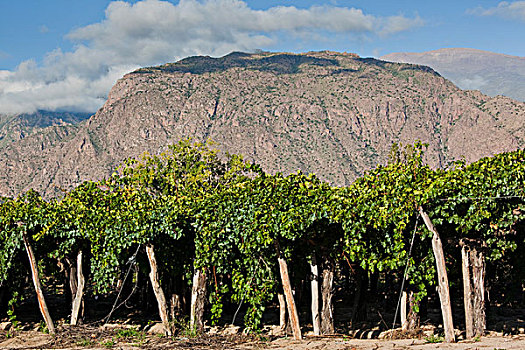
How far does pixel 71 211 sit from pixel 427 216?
779cm

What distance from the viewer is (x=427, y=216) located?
8.90m

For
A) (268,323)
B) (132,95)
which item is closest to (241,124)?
(132,95)

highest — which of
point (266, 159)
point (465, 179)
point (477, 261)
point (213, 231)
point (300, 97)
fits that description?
point (300, 97)

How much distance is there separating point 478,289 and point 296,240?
3489 millimetres

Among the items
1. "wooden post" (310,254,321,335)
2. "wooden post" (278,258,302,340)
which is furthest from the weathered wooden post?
"wooden post" (310,254,321,335)

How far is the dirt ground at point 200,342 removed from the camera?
8.66 metres

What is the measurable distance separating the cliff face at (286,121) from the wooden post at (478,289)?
11211 cm

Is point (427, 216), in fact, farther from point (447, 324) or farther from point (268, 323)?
point (268, 323)

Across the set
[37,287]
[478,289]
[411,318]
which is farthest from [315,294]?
[37,287]

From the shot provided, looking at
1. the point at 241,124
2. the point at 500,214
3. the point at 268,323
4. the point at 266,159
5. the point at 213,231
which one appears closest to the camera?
the point at 500,214

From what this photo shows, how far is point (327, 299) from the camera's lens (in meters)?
10.4

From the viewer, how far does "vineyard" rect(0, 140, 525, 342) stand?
893cm

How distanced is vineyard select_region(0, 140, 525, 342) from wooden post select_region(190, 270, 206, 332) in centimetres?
2

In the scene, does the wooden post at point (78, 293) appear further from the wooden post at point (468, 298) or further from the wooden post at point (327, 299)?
the wooden post at point (468, 298)
